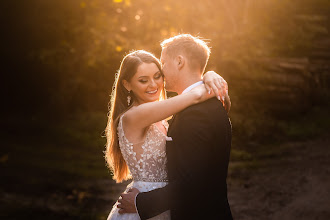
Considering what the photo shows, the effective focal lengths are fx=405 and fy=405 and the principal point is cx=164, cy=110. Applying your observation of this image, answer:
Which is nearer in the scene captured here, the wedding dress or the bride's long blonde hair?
the wedding dress

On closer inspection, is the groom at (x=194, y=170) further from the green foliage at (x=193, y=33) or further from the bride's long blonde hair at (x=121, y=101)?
the green foliage at (x=193, y=33)

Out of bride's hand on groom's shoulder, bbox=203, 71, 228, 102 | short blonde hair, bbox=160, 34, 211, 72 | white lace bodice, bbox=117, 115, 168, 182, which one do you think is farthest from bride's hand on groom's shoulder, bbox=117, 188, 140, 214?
short blonde hair, bbox=160, 34, 211, 72

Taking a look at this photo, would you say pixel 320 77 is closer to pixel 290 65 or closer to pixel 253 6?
pixel 290 65

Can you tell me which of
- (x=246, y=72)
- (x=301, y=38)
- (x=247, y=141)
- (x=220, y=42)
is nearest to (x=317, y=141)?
(x=247, y=141)

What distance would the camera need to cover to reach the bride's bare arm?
3.41m

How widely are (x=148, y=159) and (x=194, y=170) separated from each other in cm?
71

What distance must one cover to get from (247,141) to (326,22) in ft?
28.3

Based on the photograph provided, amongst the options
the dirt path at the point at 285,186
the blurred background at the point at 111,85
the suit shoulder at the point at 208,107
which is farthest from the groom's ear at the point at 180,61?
the blurred background at the point at 111,85

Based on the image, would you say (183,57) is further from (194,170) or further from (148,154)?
(194,170)

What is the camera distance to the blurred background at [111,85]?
898 centimetres

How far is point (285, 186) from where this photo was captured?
363 inches

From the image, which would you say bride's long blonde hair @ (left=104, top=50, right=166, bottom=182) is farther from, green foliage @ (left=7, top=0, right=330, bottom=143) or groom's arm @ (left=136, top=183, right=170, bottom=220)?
green foliage @ (left=7, top=0, right=330, bottom=143)

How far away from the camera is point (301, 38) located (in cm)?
1777

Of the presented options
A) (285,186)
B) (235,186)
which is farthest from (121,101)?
(285,186)
